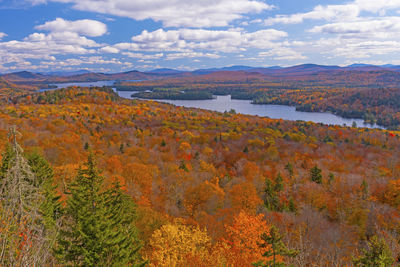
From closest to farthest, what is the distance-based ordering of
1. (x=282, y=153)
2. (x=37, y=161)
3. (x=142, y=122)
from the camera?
(x=37, y=161) → (x=282, y=153) → (x=142, y=122)

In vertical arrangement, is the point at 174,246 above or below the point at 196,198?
above

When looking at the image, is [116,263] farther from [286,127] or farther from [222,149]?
[286,127]

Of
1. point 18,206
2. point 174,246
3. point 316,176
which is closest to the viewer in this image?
point 18,206

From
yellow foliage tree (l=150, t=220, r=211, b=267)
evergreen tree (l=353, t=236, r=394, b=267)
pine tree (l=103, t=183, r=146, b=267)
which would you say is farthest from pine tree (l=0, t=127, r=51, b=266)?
yellow foliage tree (l=150, t=220, r=211, b=267)

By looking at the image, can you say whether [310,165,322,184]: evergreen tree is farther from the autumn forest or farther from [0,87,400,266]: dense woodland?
the autumn forest

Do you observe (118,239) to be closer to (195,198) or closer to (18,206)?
(18,206)

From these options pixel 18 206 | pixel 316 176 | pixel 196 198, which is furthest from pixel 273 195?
pixel 18 206

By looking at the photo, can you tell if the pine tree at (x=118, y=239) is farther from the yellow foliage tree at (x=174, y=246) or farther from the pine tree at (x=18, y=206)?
the pine tree at (x=18, y=206)

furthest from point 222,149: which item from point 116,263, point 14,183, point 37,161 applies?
point 14,183
